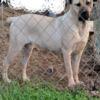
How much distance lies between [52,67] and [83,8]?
1.12 metres

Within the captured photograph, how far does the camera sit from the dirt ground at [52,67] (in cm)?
633

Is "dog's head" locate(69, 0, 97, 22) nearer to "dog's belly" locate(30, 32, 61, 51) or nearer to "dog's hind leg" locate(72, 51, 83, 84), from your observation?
"dog's belly" locate(30, 32, 61, 51)

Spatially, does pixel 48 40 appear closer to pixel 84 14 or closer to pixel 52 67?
pixel 52 67

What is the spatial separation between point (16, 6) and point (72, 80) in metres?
3.62

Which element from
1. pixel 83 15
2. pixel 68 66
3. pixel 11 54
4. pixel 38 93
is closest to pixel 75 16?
pixel 83 15

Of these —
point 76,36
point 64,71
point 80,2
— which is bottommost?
point 64,71

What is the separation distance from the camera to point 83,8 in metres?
6.06

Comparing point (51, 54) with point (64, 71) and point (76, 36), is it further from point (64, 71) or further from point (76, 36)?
point (76, 36)

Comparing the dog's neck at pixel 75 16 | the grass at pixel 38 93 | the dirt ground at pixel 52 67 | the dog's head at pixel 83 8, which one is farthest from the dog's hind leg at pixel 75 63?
the grass at pixel 38 93

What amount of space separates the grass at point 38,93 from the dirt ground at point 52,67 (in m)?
0.43

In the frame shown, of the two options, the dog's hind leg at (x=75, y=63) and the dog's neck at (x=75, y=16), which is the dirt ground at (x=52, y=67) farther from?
the dog's neck at (x=75, y=16)

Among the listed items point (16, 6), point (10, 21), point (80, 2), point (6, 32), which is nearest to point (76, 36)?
point (80, 2)

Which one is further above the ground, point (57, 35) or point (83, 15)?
point (83, 15)

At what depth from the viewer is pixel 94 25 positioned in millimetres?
6656
